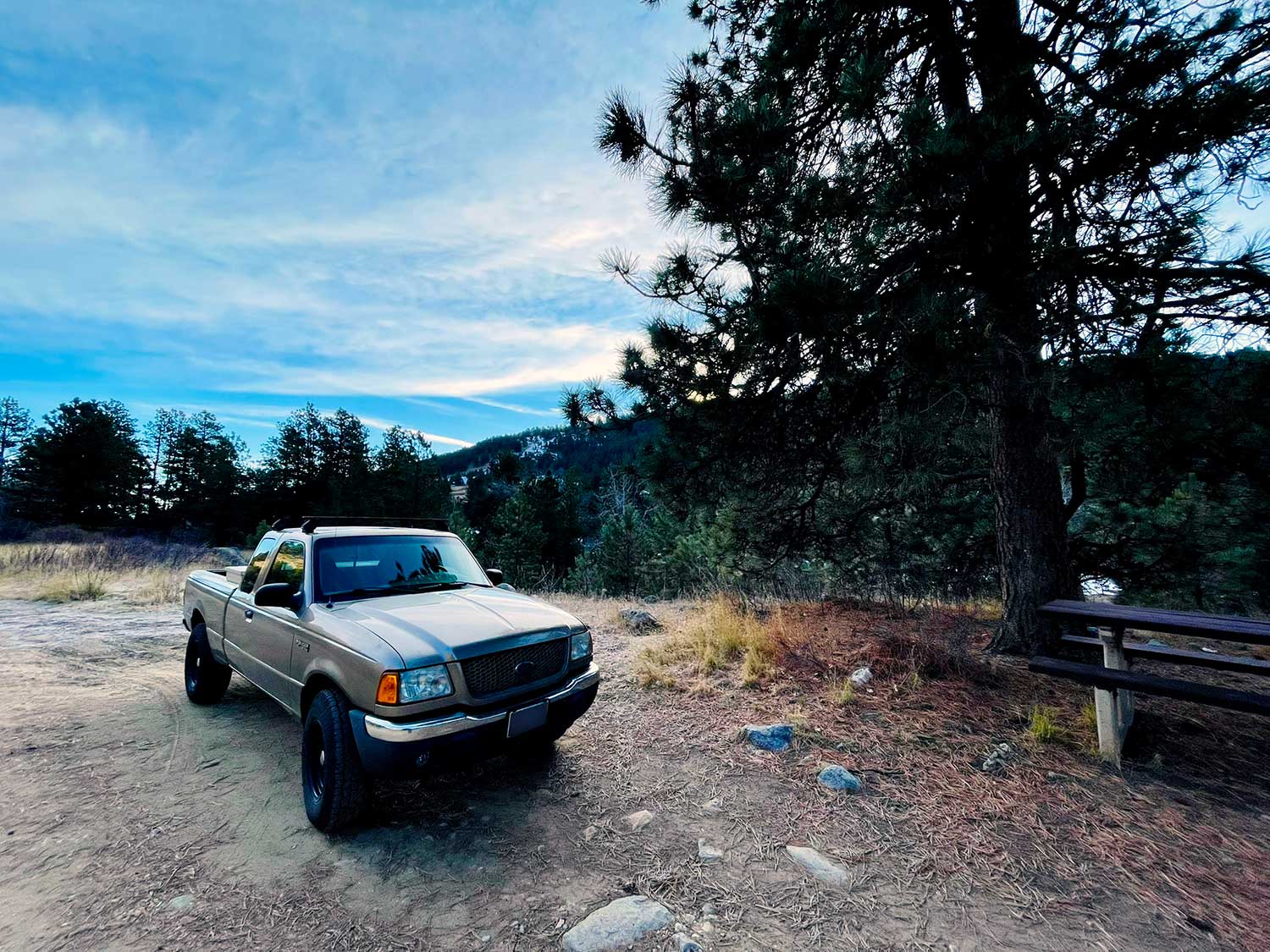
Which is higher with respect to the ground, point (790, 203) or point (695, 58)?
point (695, 58)

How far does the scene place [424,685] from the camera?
9.34 feet

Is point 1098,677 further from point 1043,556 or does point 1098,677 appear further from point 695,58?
point 695,58

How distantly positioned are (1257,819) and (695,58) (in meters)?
7.49

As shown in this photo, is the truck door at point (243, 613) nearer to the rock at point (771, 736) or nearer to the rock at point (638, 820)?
the rock at point (638, 820)

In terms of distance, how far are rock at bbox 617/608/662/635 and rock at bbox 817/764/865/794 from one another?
4.94 m

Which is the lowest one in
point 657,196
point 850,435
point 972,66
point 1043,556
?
point 1043,556

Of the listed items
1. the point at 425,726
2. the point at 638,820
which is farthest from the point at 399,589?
the point at 638,820

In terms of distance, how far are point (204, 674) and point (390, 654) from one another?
3756 mm

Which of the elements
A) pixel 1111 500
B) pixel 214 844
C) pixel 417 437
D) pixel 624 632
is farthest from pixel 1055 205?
pixel 417 437

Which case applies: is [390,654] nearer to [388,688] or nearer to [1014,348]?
[388,688]

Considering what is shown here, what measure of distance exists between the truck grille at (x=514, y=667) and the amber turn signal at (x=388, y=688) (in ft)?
1.14

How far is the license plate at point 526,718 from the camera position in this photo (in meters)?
3.03

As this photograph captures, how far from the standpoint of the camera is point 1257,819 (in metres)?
2.90

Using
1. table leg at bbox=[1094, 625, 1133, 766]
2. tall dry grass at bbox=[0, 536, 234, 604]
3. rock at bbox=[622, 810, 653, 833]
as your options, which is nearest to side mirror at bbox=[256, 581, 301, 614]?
rock at bbox=[622, 810, 653, 833]
